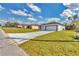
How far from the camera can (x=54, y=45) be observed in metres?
1.95

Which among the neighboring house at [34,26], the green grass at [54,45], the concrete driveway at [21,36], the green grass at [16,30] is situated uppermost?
the neighboring house at [34,26]

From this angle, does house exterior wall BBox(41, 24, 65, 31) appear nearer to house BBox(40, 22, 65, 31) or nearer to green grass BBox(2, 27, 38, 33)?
house BBox(40, 22, 65, 31)

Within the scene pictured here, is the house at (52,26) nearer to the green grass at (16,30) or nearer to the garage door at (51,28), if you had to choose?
the garage door at (51,28)

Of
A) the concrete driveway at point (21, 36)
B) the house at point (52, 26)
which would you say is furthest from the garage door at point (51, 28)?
the concrete driveway at point (21, 36)

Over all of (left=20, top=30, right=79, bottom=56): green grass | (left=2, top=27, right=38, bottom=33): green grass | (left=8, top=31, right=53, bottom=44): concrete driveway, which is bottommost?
(left=20, top=30, right=79, bottom=56): green grass

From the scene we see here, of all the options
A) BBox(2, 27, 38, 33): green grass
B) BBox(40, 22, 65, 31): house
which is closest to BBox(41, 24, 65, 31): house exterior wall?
BBox(40, 22, 65, 31): house

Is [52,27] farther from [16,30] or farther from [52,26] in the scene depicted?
[16,30]

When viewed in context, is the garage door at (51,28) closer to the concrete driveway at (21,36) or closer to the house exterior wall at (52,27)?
the house exterior wall at (52,27)

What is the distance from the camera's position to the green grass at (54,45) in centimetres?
192

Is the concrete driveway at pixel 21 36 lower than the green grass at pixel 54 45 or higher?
higher

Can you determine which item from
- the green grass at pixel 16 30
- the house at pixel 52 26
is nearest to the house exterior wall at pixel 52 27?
the house at pixel 52 26

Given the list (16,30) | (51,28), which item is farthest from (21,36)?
(51,28)

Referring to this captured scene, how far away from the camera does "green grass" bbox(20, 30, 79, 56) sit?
192 centimetres

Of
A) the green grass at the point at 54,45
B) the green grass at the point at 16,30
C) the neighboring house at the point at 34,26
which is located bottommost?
the green grass at the point at 54,45
